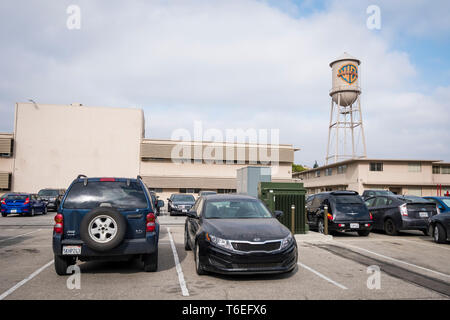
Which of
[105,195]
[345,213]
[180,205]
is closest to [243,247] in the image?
[105,195]

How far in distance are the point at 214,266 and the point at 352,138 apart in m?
45.2

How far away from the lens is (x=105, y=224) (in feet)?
21.0

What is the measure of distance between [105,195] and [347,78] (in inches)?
1767

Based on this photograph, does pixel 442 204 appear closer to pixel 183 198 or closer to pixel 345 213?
pixel 345 213

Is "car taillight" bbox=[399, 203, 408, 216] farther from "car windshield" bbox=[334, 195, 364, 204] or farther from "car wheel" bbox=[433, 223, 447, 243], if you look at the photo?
"car wheel" bbox=[433, 223, 447, 243]

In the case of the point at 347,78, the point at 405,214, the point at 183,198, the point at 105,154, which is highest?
the point at 347,78

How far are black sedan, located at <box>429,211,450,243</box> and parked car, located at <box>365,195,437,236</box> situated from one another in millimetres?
1491

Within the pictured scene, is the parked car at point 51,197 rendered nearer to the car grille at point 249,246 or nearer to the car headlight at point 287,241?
the car grille at point 249,246

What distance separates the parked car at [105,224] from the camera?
6.40m

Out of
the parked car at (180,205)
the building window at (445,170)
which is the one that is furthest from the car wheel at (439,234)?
the building window at (445,170)

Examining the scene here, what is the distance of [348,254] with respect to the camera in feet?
32.1

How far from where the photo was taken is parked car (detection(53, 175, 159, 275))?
21.0 feet
